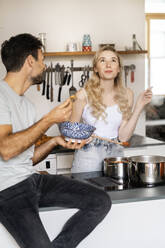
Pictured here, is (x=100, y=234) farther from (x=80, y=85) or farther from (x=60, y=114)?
(x=80, y=85)

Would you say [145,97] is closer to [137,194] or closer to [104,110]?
[104,110]

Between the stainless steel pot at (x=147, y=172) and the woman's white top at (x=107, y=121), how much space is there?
0.53 meters

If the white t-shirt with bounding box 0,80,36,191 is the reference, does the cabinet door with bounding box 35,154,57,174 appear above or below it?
below

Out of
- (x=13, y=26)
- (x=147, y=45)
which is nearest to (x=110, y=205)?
(x=13, y=26)

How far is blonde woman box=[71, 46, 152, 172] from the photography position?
245 cm

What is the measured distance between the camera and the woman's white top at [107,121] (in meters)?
2.47

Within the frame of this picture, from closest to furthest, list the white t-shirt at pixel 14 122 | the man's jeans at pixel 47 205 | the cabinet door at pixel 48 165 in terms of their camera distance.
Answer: the man's jeans at pixel 47 205 → the white t-shirt at pixel 14 122 → the cabinet door at pixel 48 165

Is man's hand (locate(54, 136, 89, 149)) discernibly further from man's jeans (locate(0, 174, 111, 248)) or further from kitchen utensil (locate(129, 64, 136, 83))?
kitchen utensil (locate(129, 64, 136, 83))

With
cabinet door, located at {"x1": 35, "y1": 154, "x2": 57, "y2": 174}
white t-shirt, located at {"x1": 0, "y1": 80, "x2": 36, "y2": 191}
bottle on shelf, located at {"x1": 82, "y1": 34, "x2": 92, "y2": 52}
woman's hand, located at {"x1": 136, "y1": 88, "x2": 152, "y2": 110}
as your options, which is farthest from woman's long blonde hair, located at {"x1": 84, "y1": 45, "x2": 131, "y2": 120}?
bottle on shelf, located at {"x1": 82, "y1": 34, "x2": 92, "y2": 52}

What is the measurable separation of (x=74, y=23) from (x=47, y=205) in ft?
8.87

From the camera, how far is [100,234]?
69.3 inches

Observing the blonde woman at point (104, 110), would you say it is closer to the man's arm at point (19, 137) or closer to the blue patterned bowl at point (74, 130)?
the blue patterned bowl at point (74, 130)

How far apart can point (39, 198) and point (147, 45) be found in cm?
345

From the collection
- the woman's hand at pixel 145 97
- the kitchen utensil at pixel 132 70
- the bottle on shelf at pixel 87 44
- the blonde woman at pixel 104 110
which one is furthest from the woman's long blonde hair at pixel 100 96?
the kitchen utensil at pixel 132 70
